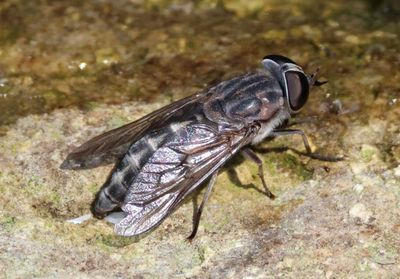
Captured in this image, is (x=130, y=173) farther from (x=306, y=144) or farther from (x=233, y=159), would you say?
(x=306, y=144)

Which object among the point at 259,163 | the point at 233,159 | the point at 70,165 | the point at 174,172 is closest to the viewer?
the point at 174,172

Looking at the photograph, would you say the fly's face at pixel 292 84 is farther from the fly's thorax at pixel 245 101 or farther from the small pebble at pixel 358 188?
the small pebble at pixel 358 188

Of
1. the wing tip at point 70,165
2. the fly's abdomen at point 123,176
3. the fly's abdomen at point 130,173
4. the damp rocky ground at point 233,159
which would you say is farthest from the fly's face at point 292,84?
the wing tip at point 70,165

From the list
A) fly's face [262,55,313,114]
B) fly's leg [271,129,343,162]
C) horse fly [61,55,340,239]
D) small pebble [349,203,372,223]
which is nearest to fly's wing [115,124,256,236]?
horse fly [61,55,340,239]

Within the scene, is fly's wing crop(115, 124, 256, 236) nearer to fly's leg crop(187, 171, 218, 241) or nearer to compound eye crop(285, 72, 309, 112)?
fly's leg crop(187, 171, 218, 241)

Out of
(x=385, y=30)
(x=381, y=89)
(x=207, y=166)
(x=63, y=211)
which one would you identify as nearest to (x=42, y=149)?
(x=63, y=211)

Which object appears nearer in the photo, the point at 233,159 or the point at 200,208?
the point at 200,208

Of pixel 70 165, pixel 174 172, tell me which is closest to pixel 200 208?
pixel 174 172
